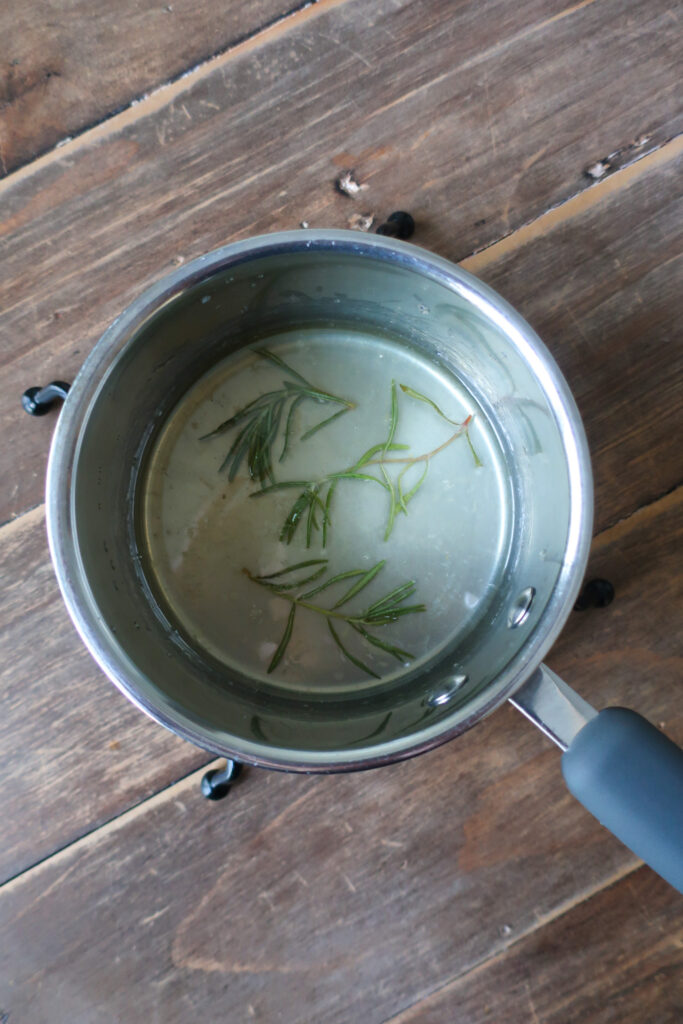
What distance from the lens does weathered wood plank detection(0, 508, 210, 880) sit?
625mm

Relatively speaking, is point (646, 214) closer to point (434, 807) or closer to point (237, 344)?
point (237, 344)

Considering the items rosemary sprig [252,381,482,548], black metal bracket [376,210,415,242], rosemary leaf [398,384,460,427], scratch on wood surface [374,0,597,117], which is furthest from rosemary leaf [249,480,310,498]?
scratch on wood surface [374,0,597,117]

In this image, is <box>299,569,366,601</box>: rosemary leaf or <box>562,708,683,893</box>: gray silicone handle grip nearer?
<box>562,708,683,893</box>: gray silicone handle grip

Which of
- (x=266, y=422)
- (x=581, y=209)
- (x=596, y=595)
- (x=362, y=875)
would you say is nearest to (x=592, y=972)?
(x=362, y=875)

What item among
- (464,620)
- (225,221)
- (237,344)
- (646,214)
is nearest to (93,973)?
(464,620)

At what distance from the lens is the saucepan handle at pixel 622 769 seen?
429mm

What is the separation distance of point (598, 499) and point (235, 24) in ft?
1.70

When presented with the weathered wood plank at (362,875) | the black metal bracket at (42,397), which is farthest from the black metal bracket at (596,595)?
the black metal bracket at (42,397)

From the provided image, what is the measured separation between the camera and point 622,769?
1.45 ft

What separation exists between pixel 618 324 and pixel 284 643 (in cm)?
39

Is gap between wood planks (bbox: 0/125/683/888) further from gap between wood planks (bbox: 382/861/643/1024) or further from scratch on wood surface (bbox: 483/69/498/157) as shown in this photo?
gap between wood planks (bbox: 382/861/643/1024)

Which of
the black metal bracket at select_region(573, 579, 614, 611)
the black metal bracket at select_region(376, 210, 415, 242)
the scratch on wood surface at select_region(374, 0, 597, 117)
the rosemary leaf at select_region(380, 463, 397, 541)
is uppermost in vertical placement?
the scratch on wood surface at select_region(374, 0, 597, 117)

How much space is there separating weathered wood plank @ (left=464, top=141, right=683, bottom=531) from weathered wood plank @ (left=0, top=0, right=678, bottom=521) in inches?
1.3

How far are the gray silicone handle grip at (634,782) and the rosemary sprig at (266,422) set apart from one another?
1.00 ft
